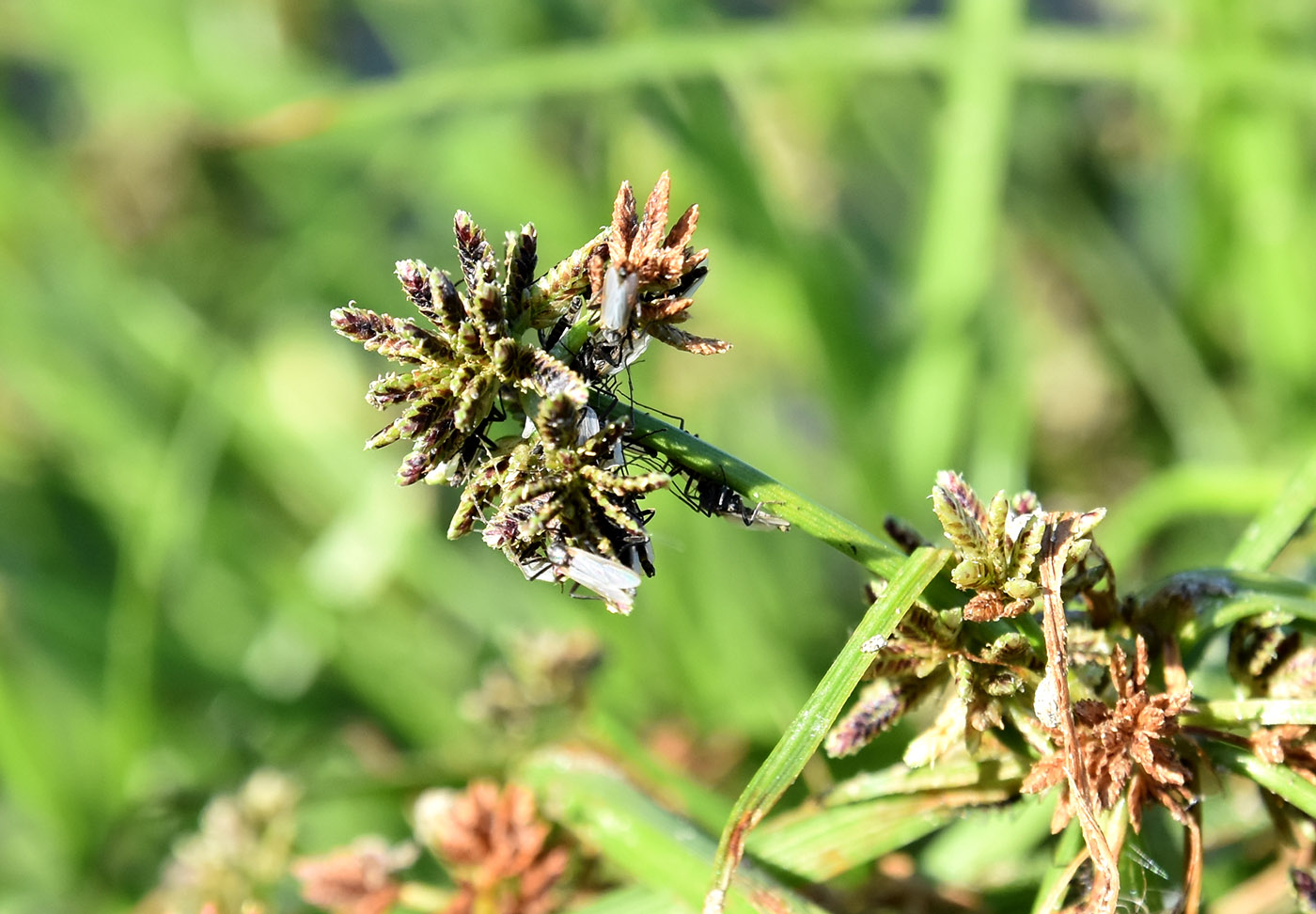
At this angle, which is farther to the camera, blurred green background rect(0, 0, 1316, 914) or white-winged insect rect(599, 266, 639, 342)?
blurred green background rect(0, 0, 1316, 914)

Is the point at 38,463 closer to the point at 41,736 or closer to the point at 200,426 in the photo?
the point at 200,426

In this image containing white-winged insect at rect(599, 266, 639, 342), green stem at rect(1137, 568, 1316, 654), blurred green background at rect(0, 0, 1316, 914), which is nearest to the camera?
white-winged insect at rect(599, 266, 639, 342)

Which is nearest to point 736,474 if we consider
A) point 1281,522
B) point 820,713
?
point 820,713

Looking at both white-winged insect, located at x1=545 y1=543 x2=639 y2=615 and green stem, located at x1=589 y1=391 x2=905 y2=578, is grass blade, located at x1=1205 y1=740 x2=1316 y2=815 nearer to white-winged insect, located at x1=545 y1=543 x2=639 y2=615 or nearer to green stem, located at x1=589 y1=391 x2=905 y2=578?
green stem, located at x1=589 y1=391 x2=905 y2=578

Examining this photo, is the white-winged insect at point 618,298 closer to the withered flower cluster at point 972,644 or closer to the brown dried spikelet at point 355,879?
the withered flower cluster at point 972,644

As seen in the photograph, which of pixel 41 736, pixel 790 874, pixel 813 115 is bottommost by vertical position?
pixel 790 874

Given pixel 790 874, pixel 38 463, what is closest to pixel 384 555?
pixel 38 463

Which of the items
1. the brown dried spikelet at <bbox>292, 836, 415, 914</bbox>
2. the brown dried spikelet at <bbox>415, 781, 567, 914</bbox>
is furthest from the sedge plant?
the brown dried spikelet at <bbox>292, 836, 415, 914</bbox>

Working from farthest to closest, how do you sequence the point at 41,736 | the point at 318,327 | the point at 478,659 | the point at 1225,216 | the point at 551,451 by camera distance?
the point at 318,327
the point at 478,659
the point at 1225,216
the point at 41,736
the point at 551,451
